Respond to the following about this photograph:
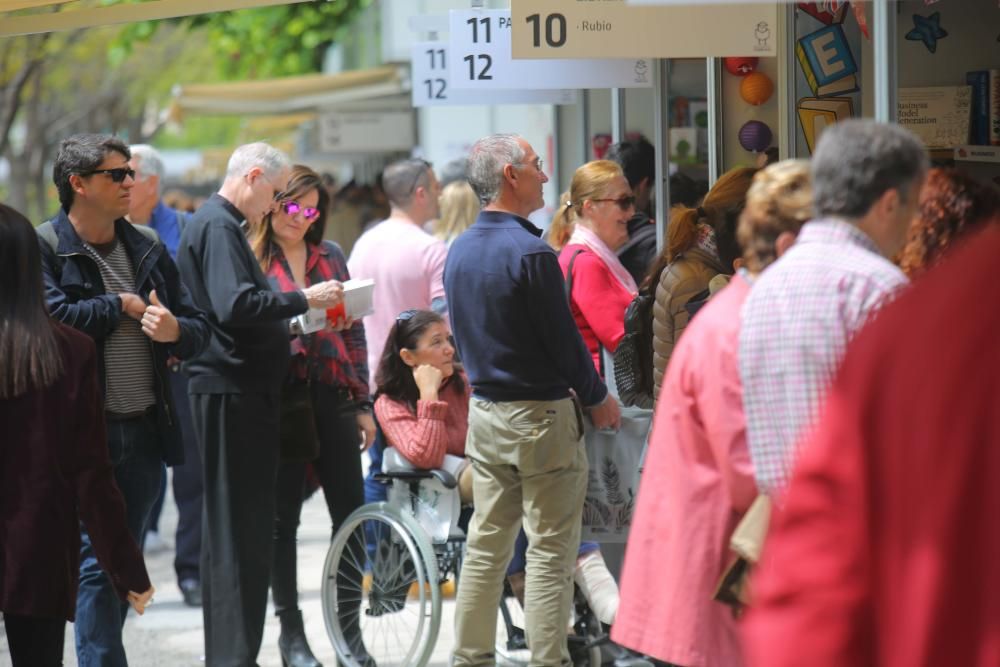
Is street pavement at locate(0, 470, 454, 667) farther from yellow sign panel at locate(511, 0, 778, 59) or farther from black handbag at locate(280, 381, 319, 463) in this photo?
yellow sign panel at locate(511, 0, 778, 59)

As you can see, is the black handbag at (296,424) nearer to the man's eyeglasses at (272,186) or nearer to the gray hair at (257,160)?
the man's eyeglasses at (272,186)

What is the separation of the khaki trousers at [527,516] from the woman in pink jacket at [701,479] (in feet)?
6.07

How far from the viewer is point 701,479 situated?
355 centimetres

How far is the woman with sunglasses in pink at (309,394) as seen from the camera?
257 inches

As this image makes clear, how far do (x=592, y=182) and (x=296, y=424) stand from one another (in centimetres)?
156

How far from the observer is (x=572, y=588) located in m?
5.75

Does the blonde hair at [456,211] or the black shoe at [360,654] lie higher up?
the blonde hair at [456,211]

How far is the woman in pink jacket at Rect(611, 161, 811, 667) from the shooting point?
3.42 m

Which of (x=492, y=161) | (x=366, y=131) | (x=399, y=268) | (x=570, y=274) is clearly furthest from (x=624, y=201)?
(x=366, y=131)

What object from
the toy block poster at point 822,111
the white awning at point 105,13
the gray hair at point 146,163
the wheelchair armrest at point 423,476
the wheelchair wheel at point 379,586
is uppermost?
Answer: the white awning at point 105,13

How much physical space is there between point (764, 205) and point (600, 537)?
8.82ft

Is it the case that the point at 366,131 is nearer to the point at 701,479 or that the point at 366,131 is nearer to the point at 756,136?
the point at 756,136

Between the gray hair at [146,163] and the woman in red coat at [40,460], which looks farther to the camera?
the gray hair at [146,163]

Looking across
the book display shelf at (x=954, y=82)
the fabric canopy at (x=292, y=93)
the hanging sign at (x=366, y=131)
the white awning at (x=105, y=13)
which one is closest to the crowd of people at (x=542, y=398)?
the white awning at (x=105, y=13)
